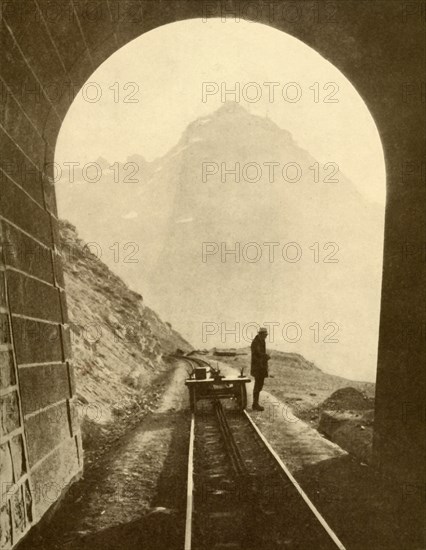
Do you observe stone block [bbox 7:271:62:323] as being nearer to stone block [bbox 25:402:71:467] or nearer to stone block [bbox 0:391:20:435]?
stone block [bbox 0:391:20:435]

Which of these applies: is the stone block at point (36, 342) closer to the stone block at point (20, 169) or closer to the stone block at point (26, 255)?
the stone block at point (26, 255)

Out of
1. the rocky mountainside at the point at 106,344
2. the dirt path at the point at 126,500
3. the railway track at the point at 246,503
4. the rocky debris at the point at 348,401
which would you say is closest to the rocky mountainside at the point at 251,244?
the rocky mountainside at the point at 106,344

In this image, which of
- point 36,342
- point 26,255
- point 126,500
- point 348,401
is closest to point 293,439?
point 348,401

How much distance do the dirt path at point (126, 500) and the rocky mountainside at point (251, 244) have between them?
95.8 m

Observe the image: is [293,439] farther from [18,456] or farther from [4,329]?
[4,329]

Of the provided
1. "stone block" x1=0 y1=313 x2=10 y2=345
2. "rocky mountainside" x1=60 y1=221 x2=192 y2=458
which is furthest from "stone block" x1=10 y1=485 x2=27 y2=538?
"rocky mountainside" x1=60 y1=221 x2=192 y2=458

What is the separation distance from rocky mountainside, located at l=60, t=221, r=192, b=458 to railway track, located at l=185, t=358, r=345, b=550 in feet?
9.26

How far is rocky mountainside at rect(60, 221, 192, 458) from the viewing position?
13.0 meters

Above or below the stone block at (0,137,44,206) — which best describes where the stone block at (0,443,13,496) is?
below

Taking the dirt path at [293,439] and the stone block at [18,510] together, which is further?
the dirt path at [293,439]

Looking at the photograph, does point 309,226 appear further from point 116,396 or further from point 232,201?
point 116,396

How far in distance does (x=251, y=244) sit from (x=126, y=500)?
154 m

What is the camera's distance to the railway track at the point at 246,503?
4.99 meters

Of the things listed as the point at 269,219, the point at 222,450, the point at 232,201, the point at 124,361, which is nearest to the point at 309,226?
the point at 269,219
